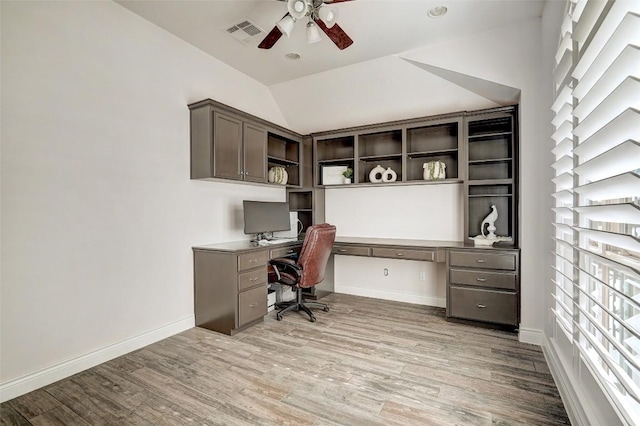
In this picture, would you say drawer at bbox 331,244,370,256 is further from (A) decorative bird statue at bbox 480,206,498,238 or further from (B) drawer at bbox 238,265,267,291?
(A) decorative bird statue at bbox 480,206,498,238

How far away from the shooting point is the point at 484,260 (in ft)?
11.0

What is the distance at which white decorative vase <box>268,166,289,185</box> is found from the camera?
4230 mm

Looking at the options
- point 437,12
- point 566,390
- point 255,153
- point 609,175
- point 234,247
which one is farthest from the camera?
point 255,153

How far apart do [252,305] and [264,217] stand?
1147 mm

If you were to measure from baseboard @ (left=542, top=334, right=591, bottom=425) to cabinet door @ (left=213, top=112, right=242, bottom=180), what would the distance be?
10.8 feet

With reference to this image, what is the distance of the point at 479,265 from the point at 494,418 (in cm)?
175

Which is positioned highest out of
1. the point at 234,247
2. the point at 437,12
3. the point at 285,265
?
the point at 437,12

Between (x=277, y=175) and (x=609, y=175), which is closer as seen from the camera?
(x=609, y=175)

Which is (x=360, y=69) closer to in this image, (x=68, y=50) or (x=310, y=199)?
(x=310, y=199)

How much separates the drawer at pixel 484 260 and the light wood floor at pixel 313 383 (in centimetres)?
68

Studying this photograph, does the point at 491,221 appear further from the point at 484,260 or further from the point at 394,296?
the point at 394,296

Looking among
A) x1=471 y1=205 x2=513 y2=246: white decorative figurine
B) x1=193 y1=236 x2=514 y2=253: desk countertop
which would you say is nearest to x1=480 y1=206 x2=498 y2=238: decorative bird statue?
x1=471 y1=205 x2=513 y2=246: white decorative figurine

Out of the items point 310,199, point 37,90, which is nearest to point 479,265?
point 310,199

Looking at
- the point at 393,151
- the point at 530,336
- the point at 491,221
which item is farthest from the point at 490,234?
the point at 393,151
